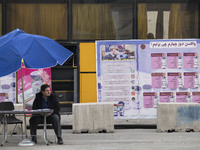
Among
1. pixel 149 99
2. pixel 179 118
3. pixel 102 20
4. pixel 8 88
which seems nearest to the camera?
pixel 179 118

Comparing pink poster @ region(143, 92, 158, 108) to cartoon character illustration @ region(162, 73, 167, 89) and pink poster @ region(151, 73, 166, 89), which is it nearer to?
pink poster @ region(151, 73, 166, 89)

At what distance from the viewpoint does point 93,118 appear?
14547 millimetres

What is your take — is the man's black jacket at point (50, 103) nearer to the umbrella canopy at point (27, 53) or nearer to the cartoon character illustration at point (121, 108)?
the umbrella canopy at point (27, 53)

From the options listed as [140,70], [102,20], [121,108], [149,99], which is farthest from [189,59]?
[102,20]

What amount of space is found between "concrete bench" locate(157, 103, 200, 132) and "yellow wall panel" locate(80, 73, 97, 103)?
3.55 meters

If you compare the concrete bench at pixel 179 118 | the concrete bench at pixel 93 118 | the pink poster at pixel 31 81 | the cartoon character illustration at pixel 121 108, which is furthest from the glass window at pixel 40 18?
the concrete bench at pixel 179 118

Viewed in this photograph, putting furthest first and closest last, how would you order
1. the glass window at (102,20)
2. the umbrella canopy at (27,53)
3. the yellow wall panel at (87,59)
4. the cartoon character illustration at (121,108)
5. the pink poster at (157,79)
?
the glass window at (102,20)
the yellow wall panel at (87,59)
the pink poster at (157,79)
the cartoon character illustration at (121,108)
the umbrella canopy at (27,53)

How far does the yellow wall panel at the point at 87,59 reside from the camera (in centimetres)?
1772

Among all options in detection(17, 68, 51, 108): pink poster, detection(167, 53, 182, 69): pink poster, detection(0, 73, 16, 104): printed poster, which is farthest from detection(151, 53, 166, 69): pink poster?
detection(0, 73, 16, 104): printed poster

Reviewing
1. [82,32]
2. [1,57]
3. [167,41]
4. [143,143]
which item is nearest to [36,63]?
[1,57]

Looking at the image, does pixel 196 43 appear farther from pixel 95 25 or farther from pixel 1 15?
pixel 1 15

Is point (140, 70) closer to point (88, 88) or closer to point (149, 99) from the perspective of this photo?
point (149, 99)

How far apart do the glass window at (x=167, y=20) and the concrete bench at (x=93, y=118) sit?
16.6 ft

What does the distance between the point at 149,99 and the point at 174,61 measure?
4.61 ft
